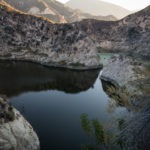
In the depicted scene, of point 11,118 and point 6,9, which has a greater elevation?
point 6,9

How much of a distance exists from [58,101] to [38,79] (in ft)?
94.5

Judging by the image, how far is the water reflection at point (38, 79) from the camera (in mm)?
89750

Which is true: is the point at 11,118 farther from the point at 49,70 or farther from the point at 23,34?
the point at 23,34

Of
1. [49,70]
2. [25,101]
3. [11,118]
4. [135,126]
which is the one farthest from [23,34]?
[135,126]

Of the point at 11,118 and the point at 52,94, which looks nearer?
the point at 11,118

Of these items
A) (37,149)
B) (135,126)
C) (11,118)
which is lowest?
(37,149)

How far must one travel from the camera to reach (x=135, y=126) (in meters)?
15.4

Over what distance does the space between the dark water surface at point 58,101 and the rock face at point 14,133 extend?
345 cm

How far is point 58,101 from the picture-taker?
77000 mm

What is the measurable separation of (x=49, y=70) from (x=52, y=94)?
41.0m

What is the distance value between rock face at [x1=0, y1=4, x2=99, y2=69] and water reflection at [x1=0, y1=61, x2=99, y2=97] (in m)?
13.2

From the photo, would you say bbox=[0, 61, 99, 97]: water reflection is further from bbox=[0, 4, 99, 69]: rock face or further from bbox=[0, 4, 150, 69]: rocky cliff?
bbox=[0, 4, 99, 69]: rock face

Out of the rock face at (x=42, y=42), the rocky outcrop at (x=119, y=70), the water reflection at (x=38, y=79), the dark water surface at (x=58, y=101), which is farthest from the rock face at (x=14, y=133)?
the rock face at (x=42, y=42)

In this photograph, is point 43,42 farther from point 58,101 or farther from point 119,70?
point 58,101
